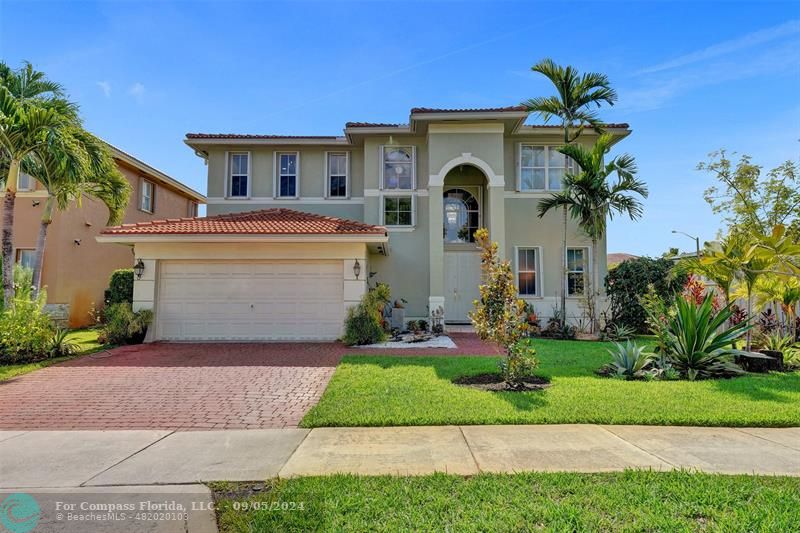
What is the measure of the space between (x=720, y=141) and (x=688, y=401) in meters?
18.3

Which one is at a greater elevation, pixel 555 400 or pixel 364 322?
pixel 364 322

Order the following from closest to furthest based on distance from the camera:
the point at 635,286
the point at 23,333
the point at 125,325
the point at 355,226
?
the point at 23,333, the point at 125,325, the point at 355,226, the point at 635,286

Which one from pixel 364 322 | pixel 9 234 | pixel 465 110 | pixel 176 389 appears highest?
pixel 465 110

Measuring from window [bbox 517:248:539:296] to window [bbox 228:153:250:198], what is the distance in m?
11.2

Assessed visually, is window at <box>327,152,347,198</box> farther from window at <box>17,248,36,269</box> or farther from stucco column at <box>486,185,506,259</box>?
window at <box>17,248,36,269</box>

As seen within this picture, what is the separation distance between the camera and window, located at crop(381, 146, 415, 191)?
16278 mm

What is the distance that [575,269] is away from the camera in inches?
634

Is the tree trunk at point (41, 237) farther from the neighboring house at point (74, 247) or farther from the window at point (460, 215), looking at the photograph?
the window at point (460, 215)

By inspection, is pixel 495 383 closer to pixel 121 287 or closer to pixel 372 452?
pixel 372 452

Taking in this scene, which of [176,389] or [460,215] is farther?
[460,215]

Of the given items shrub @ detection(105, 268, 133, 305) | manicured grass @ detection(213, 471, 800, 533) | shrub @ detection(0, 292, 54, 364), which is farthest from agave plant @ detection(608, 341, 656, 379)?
shrub @ detection(105, 268, 133, 305)

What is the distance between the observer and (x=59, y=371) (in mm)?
8766

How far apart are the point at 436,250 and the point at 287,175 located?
7.05 metres

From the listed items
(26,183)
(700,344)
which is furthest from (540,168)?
(26,183)
